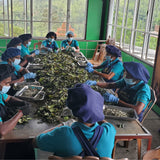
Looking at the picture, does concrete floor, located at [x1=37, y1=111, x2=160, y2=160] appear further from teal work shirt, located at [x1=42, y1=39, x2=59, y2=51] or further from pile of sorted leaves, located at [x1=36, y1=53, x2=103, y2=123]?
teal work shirt, located at [x1=42, y1=39, x2=59, y2=51]

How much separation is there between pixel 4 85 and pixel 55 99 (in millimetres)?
686

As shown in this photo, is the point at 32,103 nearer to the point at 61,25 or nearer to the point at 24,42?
the point at 24,42

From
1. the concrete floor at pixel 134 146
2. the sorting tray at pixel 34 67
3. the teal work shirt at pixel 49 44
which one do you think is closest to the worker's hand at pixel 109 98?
the concrete floor at pixel 134 146

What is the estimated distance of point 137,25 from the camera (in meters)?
6.73

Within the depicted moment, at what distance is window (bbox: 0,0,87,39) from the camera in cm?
876

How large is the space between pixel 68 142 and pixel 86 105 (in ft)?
1.07

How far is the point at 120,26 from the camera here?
7.97 metres

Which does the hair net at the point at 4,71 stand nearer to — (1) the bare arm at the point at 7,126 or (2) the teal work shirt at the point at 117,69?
(1) the bare arm at the point at 7,126

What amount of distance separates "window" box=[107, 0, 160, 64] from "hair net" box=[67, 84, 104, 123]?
4525mm

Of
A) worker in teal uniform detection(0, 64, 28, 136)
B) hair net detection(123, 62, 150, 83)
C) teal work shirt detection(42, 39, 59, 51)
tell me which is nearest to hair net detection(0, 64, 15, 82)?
worker in teal uniform detection(0, 64, 28, 136)

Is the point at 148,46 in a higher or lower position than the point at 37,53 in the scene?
higher

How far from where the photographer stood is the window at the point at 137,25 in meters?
5.83

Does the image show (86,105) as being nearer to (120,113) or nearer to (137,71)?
(120,113)

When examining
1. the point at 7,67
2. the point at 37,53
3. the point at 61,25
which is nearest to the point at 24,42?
the point at 37,53
